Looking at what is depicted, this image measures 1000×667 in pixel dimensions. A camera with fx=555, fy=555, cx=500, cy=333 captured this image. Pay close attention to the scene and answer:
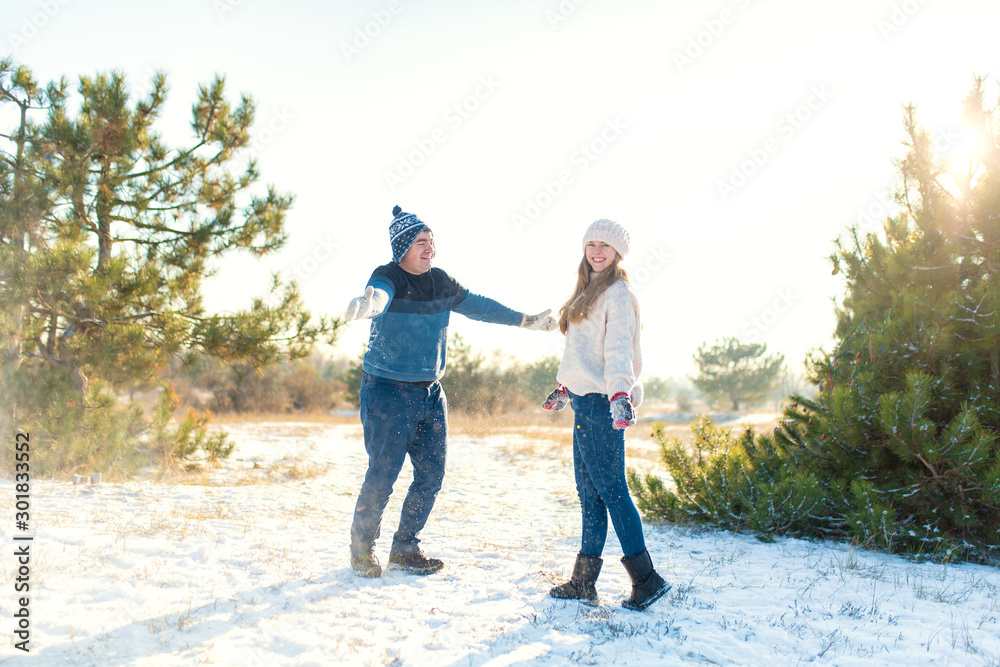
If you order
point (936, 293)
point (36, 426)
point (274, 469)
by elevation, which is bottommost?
point (274, 469)

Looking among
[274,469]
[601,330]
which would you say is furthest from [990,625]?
[274,469]

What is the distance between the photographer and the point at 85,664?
77.3 inches

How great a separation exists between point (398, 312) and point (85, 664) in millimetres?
1930

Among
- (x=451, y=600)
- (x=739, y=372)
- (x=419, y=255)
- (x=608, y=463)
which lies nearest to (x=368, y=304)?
(x=419, y=255)

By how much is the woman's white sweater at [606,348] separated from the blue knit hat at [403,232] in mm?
1045

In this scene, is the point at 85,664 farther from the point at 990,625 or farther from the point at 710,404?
the point at 710,404

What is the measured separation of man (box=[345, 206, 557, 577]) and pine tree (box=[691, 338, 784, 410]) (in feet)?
111

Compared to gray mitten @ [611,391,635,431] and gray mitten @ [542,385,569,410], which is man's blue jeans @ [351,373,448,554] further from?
gray mitten @ [611,391,635,431]

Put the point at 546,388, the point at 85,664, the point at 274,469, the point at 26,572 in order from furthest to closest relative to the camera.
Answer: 1. the point at 546,388
2. the point at 274,469
3. the point at 26,572
4. the point at 85,664

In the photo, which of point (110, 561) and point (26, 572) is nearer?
point (26, 572)

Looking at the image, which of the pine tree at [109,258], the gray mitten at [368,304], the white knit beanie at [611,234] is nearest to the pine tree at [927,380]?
the white knit beanie at [611,234]

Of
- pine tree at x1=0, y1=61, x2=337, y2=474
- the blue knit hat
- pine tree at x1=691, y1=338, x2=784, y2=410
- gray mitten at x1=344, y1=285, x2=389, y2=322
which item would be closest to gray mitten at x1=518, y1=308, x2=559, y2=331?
the blue knit hat

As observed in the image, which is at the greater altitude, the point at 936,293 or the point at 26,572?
the point at 936,293

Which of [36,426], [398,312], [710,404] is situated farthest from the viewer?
[710,404]
